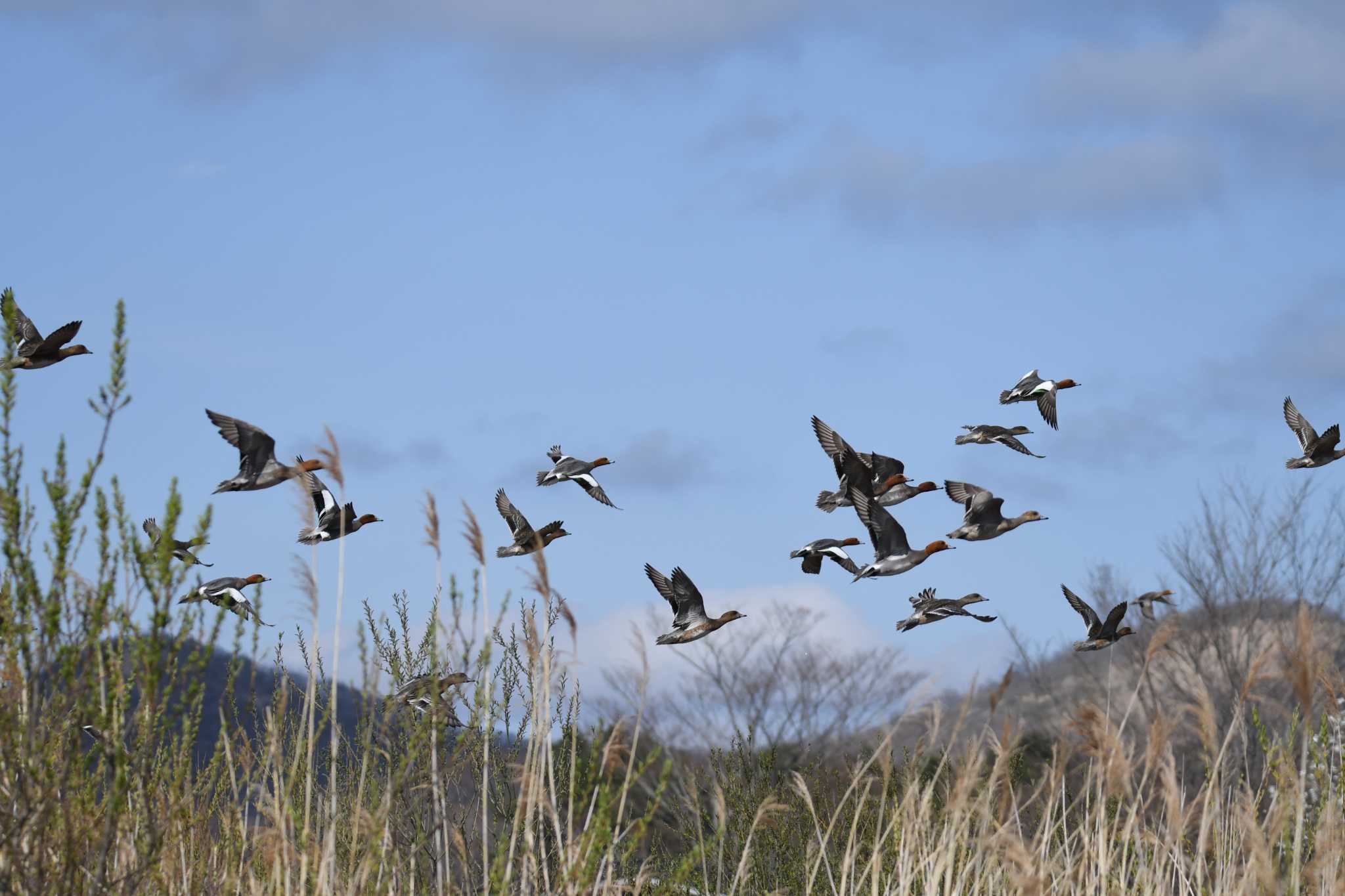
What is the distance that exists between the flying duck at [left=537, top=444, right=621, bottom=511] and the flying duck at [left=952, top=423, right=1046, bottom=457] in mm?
2273

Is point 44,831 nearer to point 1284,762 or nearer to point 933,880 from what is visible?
point 933,880

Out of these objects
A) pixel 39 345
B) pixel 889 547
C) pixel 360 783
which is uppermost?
pixel 39 345

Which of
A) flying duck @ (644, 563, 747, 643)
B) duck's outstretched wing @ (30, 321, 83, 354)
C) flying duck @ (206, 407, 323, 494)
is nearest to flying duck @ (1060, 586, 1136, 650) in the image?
flying duck @ (644, 563, 747, 643)

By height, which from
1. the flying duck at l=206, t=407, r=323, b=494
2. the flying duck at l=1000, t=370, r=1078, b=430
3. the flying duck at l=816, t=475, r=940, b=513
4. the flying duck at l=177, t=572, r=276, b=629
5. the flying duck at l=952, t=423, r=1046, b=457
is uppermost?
the flying duck at l=1000, t=370, r=1078, b=430

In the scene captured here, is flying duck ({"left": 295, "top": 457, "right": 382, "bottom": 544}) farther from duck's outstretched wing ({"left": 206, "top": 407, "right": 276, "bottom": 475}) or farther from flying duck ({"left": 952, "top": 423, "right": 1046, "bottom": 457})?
flying duck ({"left": 952, "top": 423, "right": 1046, "bottom": 457})

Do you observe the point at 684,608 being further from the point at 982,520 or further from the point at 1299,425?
the point at 1299,425

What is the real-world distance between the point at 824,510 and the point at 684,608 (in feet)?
4.98

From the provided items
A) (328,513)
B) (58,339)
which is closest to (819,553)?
(328,513)

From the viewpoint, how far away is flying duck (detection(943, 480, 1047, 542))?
7.58 metres

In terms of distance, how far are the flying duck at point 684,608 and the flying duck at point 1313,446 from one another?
449cm

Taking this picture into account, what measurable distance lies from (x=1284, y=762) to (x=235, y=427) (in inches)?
170

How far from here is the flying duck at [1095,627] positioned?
7852mm

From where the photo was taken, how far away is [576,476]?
8.18m

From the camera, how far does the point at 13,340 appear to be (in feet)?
13.3
